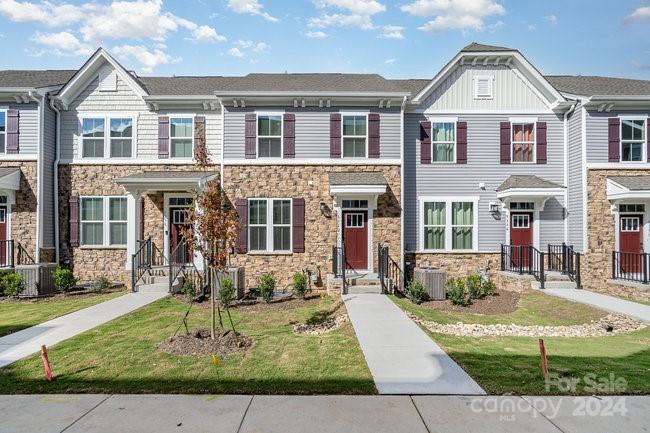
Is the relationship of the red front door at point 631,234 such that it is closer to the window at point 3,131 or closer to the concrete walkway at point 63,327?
the concrete walkway at point 63,327

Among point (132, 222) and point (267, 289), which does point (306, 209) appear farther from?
point (132, 222)

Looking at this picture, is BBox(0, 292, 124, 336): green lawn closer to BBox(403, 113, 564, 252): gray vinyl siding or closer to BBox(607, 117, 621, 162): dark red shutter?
BBox(403, 113, 564, 252): gray vinyl siding

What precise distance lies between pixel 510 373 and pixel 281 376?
3.35m

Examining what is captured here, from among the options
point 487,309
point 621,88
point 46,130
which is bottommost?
point 487,309

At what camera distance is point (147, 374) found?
17.7 feet

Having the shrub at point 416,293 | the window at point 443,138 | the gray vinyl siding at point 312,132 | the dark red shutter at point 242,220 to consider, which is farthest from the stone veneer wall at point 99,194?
the window at point 443,138

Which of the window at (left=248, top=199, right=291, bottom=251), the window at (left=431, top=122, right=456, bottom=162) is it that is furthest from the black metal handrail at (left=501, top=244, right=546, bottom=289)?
the window at (left=248, top=199, right=291, bottom=251)

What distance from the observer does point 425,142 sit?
45.9ft

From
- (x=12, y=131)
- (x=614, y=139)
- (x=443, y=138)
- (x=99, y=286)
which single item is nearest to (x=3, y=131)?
(x=12, y=131)

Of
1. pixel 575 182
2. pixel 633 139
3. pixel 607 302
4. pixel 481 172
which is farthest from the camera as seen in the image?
pixel 481 172

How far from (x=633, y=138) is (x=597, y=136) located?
4.79 ft

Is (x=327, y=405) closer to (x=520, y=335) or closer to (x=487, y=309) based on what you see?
(x=520, y=335)

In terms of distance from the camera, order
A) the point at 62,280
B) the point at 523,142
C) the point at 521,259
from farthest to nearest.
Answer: the point at 523,142
the point at 521,259
the point at 62,280

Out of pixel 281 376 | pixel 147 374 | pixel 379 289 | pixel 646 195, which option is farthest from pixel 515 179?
pixel 147 374
